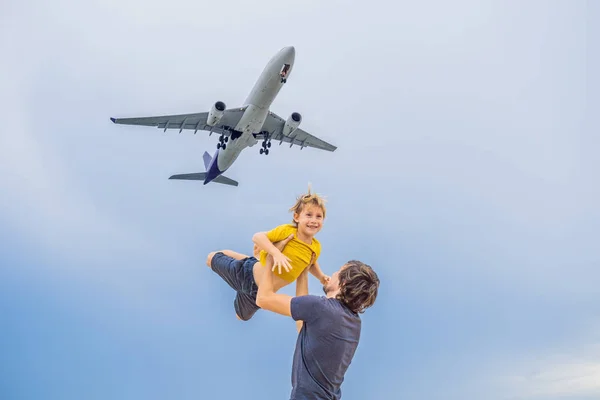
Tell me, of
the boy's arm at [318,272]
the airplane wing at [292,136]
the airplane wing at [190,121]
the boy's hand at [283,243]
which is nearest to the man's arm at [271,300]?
the boy's hand at [283,243]

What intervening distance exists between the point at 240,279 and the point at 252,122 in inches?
1089

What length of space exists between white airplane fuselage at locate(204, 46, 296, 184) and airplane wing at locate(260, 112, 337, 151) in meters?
1.10

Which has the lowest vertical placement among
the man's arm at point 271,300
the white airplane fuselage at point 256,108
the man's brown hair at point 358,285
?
the man's arm at point 271,300

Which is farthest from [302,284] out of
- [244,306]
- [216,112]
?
Answer: [216,112]

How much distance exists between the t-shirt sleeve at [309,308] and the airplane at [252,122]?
26.9m

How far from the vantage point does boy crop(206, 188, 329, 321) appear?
4871 millimetres

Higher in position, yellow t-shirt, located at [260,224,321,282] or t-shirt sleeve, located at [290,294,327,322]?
yellow t-shirt, located at [260,224,321,282]

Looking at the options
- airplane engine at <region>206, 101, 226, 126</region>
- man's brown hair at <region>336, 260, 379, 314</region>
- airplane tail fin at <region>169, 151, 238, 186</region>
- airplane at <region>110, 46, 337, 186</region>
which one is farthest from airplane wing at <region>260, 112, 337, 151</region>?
man's brown hair at <region>336, 260, 379, 314</region>

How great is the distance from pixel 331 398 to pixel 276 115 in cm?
3264

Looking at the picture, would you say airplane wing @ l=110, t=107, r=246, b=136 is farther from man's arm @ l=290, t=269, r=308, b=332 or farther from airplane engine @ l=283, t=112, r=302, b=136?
man's arm @ l=290, t=269, r=308, b=332

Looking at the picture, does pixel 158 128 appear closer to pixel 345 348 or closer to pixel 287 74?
pixel 287 74

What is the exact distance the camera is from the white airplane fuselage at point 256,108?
2953 centimetres

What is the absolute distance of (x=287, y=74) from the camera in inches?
1188

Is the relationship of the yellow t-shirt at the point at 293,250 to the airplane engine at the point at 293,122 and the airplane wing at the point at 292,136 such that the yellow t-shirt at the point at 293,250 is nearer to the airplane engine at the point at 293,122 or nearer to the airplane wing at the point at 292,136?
the airplane engine at the point at 293,122
